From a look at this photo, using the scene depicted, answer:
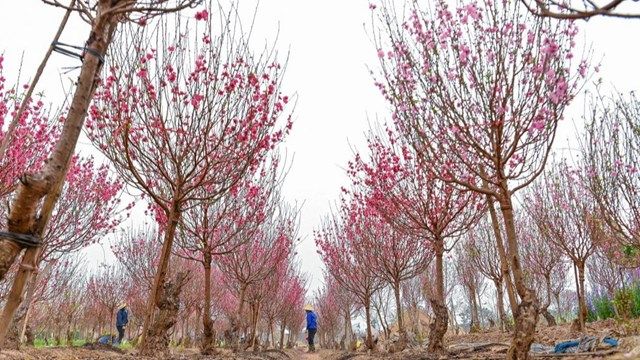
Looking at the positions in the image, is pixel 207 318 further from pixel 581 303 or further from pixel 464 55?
pixel 581 303

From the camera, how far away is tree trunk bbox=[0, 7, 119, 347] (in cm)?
195

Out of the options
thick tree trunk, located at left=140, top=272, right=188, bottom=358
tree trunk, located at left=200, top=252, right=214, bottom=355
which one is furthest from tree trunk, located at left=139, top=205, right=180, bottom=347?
tree trunk, located at left=200, top=252, right=214, bottom=355

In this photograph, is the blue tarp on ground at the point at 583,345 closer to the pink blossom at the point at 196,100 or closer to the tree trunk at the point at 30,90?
the pink blossom at the point at 196,100

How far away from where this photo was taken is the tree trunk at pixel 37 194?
6.40 ft

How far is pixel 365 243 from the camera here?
12305 mm

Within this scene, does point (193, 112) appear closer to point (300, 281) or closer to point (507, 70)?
point (507, 70)

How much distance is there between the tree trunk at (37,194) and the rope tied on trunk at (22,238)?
2cm

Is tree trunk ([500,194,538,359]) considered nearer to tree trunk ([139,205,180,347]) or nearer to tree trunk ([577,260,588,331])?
tree trunk ([139,205,180,347])

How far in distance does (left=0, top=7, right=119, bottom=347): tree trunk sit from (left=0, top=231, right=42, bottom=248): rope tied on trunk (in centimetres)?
2

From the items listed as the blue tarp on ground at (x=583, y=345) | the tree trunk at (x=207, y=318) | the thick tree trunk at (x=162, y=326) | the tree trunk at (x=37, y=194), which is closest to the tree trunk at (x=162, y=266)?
the thick tree trunk at (x=162, y=326)

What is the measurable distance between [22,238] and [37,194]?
0.21 meters

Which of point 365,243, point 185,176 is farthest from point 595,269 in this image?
point 185,176

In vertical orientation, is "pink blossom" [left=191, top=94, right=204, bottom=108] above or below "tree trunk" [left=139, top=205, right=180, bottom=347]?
above

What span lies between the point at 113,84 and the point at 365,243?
8.25 metres
